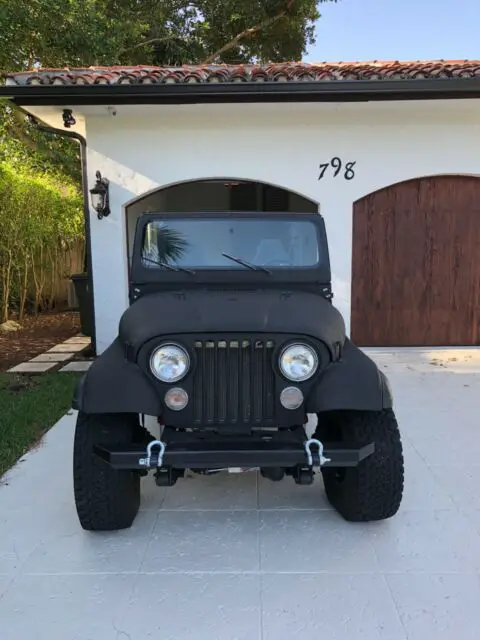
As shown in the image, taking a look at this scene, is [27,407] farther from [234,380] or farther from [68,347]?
[234,380]

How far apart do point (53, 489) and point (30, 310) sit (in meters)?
7.37

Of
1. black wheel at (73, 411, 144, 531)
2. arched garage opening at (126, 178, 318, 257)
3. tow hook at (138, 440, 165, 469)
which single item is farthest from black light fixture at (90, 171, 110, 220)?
tow hook at (138, 440, 165, 469)

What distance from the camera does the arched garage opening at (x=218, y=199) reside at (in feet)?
22.9

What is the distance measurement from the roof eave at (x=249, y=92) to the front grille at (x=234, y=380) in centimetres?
411

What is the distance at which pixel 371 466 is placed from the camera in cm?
272

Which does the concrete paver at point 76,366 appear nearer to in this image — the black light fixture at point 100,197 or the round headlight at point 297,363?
the black light fixture at point 100,197

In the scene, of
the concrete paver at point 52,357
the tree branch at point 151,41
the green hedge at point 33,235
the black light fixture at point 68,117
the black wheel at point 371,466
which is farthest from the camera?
the tree branch at point 151,41

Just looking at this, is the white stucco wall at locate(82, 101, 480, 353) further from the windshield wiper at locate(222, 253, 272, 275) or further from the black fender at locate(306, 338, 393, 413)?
the black fender at locate(306, 338, 393, 413)

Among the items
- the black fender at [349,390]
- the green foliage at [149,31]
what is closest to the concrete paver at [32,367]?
the black fender at [349,390]

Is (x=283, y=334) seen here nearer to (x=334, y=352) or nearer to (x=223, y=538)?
(x=334, y=352)

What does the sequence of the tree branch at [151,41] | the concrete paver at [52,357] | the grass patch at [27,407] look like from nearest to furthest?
the grass patch at [27,407]
the concrete paver at [52,357]
the tree branch at [151,41]

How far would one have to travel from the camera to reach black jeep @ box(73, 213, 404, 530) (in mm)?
2475

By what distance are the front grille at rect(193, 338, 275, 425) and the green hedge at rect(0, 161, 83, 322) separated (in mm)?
7163

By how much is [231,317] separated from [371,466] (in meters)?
1.05
